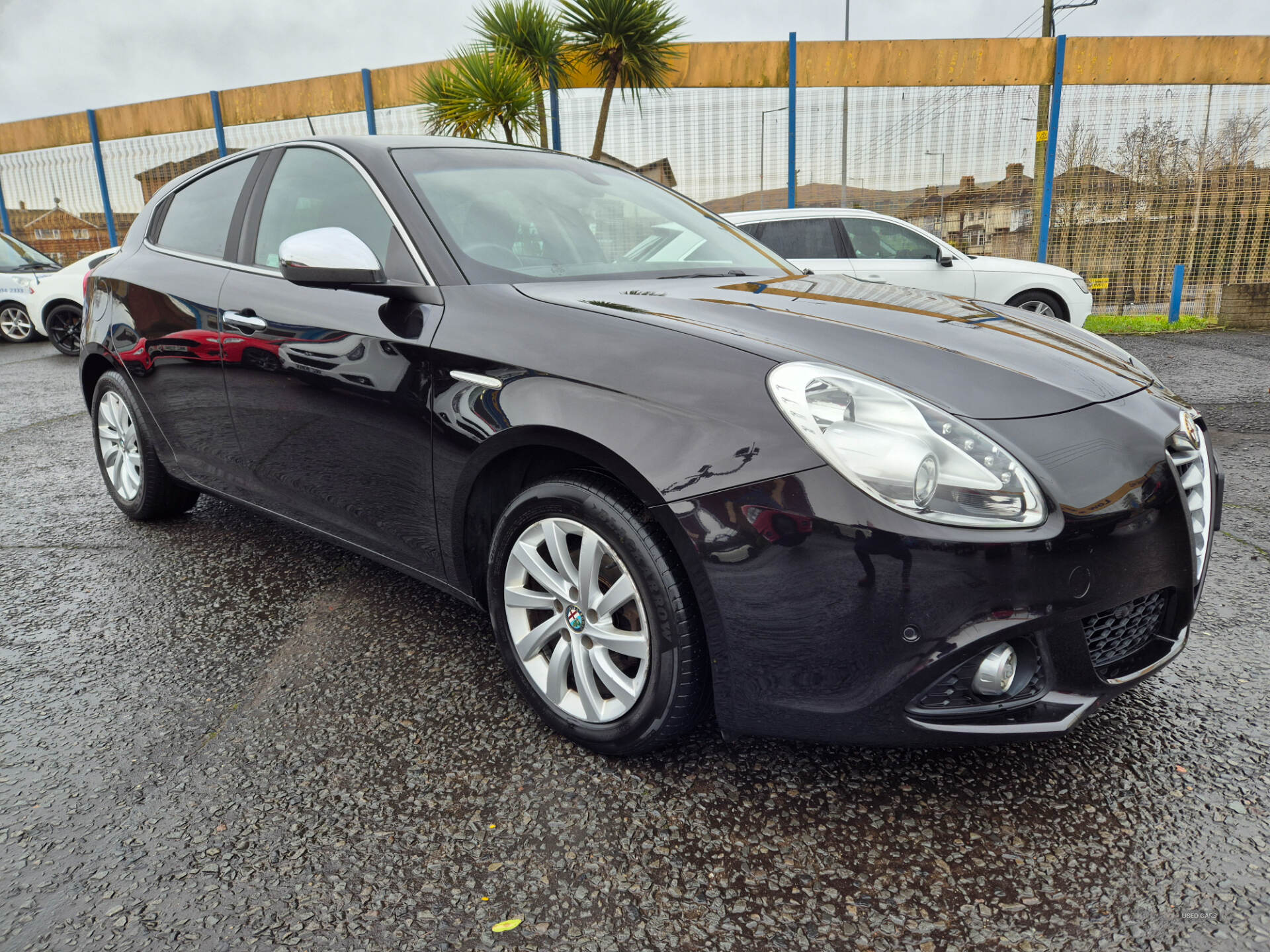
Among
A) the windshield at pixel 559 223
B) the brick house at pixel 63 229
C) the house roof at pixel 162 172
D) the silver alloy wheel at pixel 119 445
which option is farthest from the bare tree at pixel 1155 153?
the brick house at pixel 63 229

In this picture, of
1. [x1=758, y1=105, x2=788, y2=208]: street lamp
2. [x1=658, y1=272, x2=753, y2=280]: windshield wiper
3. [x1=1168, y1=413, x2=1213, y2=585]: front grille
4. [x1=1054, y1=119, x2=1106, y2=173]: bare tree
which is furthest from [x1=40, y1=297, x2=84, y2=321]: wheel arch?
[x1=1054, y1=119, x2=1106, y2=173]: bare tree

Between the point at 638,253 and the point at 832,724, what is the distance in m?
1.58

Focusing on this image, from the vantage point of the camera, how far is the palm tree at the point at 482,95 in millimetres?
10438

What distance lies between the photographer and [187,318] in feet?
10.1

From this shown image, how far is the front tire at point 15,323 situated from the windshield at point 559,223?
34.8 feet

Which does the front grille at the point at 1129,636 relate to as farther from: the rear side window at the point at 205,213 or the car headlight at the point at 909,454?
the rear side window at the point at 205,213

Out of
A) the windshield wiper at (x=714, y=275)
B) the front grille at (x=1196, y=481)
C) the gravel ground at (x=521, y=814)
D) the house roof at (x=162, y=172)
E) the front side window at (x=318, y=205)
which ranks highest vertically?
the house roof at (x=162, y=172)

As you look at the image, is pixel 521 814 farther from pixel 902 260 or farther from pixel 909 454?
pixel 902 260

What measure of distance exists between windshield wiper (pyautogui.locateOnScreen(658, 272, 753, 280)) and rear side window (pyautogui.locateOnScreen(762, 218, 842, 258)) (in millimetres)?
5737

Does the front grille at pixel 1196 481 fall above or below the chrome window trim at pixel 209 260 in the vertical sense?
below

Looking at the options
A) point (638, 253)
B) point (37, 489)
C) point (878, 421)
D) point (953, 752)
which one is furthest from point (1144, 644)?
point (37, 489)

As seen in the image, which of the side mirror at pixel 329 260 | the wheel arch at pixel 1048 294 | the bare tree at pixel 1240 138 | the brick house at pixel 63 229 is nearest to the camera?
the side mirror at pixel 329 260

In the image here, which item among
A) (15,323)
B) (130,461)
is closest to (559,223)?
(130,461)

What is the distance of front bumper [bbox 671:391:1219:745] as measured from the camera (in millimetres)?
1579
